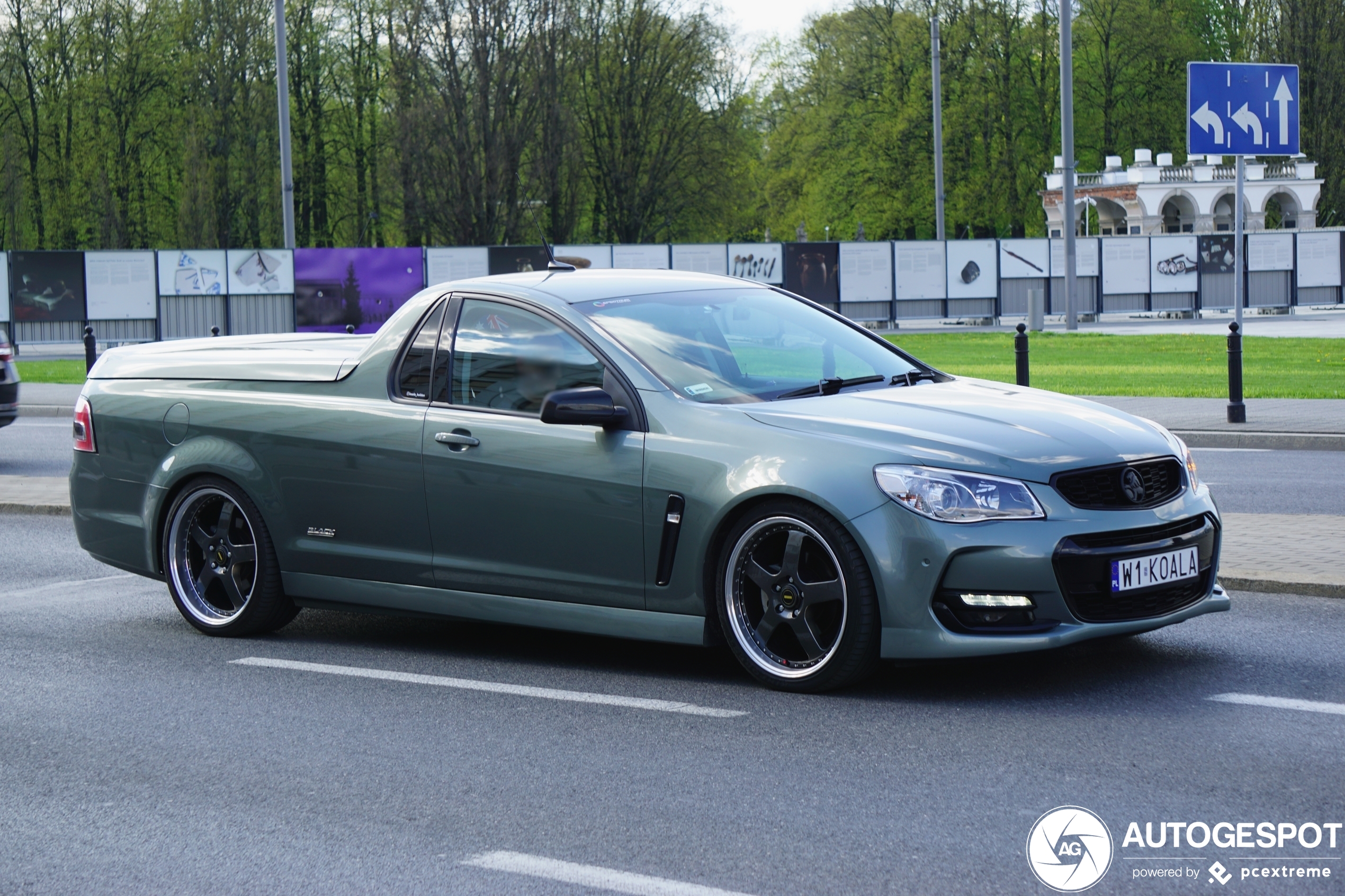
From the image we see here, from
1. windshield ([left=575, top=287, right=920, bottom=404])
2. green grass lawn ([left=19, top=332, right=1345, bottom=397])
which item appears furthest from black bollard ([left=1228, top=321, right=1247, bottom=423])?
windshield ([left=575, top=287, right=920, bottom=404])

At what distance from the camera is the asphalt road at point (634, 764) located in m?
4.30

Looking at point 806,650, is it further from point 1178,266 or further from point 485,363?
point 1178,266

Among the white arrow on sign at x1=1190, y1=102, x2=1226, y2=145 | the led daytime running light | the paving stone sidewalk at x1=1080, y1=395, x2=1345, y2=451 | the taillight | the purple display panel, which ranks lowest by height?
the paving stone sidewalk at x1=1080, y1=395, x2=1345, y2=451

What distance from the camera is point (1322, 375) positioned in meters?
22.3

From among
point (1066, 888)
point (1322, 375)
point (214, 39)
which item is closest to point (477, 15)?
point (214, 39)

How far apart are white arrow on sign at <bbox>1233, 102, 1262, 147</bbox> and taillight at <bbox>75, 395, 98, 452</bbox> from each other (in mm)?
12764

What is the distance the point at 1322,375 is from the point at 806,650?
1830 centimetres

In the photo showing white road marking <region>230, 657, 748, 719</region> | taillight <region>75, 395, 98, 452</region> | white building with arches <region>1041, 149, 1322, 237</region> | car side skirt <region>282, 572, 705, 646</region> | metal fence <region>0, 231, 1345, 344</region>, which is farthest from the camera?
white building with arches <region>1041, 149, 1322, 237</region>

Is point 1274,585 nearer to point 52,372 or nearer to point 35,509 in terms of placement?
point 35,509

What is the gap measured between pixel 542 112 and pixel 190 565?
5197 cm

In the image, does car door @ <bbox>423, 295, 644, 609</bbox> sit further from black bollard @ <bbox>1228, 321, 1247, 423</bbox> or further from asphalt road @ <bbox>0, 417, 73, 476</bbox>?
black bollard @ <bbox>1228, 321, 1247, 423</bbox>

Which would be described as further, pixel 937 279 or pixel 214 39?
pixel 214 39

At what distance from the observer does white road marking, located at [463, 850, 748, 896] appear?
4051mm

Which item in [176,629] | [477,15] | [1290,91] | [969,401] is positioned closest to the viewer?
[969,401]
